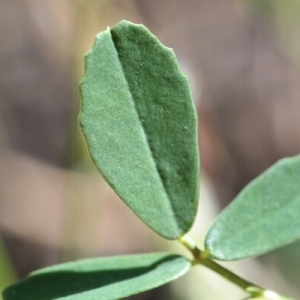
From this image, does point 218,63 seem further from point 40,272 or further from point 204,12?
point 40,272

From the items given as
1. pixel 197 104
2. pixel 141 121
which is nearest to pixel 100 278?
pixel 141 121

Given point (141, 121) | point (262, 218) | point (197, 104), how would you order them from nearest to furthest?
point (141, 121) < point (262, 218) < point (197, 104)

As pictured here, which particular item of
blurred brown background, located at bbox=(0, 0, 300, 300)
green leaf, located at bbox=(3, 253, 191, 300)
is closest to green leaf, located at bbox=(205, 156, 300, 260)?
green leaf, located at bbox=(3, 253, 191, 300)

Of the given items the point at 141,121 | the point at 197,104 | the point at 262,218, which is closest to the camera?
the point at 141,121

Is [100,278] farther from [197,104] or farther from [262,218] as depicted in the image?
[197,104]

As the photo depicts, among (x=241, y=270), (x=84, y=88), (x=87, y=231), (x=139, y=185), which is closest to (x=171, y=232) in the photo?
(x=139, y=185)

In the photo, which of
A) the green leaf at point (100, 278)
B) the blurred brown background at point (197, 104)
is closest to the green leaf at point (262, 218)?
the green leaf at point (100, 278)
